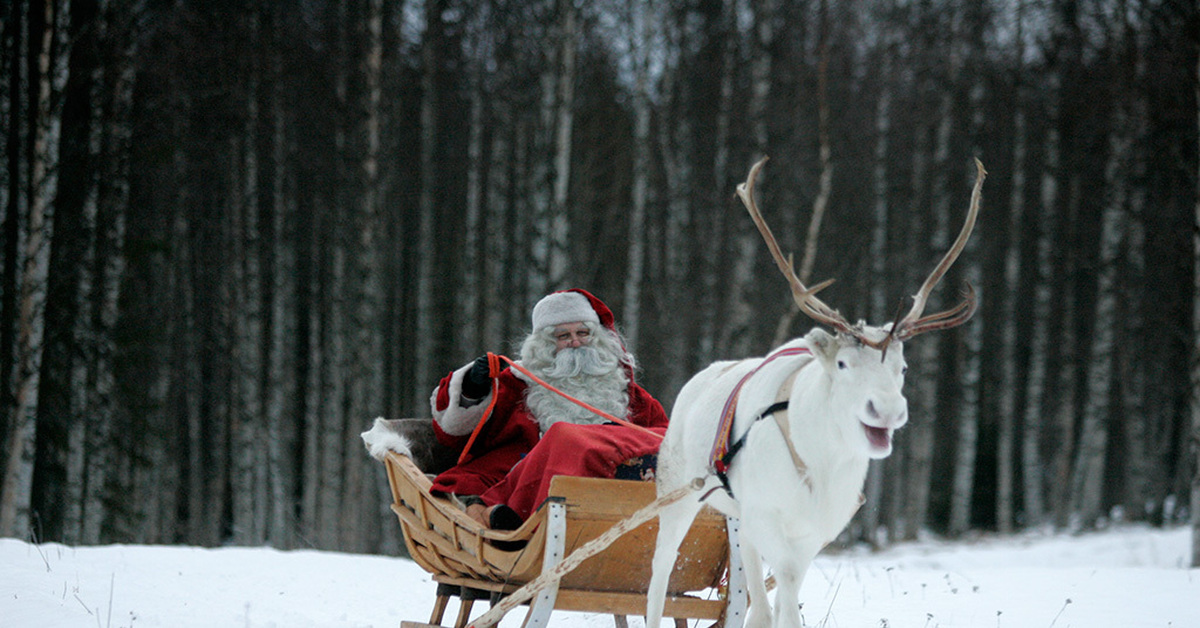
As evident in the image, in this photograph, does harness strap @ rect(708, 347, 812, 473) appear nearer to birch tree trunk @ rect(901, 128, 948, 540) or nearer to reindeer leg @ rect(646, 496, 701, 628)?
reindeer leg @ rect(646, 496, 701, 628)

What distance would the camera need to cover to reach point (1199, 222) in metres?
7.41

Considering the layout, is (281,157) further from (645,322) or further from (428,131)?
(645,322)

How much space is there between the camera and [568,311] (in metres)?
4.23

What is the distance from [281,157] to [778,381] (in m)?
9.75

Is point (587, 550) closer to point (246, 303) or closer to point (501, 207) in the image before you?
point (501, 207)

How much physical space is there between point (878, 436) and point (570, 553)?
4.27ft

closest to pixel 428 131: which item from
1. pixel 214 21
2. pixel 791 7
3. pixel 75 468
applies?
pixel 214 21

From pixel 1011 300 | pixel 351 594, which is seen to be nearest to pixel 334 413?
pixel 351 594

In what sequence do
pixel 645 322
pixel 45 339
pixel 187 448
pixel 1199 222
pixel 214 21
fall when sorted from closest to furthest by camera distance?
1. pixel 1199 222
2. pixel 45 339
3. pixel 214 21
4. pixel 187 448
5. pixel 645 322

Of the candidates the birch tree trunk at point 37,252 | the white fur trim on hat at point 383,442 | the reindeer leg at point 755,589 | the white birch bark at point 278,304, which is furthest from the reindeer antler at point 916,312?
the white birch bark at point 278,304

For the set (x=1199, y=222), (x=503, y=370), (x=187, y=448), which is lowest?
(x=187, y=448)

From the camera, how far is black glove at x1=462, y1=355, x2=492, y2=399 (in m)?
3.90

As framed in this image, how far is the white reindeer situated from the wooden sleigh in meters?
0.25

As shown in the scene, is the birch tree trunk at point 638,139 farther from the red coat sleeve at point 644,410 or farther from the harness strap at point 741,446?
the harness strap at point 741,446
